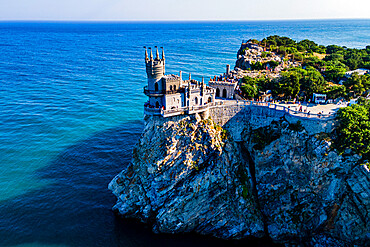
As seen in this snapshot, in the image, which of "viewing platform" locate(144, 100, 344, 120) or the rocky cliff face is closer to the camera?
the rocky cliff face

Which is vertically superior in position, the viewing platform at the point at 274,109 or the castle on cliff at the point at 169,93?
the castle on cliff at the point at 169,93

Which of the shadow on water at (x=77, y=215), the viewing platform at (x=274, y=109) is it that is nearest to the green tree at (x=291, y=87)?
the viewing platform at (x=274, y=109)

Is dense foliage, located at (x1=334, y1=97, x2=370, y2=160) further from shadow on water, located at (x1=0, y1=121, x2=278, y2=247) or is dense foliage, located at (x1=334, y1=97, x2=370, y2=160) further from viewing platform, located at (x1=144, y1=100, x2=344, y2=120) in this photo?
shadow on water, located at (x1=0, y1=121, x2=278, y2=247)

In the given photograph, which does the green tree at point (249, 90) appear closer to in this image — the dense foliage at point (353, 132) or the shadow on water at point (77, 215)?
the dense foliage at point (353, 132)

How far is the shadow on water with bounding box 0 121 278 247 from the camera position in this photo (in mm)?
48875

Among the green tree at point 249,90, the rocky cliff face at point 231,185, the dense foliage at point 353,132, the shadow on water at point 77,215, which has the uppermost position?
the green tree at point 249,90

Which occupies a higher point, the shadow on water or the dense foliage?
→ the dense foliage

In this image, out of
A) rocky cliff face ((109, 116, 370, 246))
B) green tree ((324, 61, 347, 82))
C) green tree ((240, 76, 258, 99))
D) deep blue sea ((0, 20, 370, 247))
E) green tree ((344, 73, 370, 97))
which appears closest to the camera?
rocky cliff face ((109, 116, 370, 246))

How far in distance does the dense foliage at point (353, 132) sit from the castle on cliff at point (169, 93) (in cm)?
2383

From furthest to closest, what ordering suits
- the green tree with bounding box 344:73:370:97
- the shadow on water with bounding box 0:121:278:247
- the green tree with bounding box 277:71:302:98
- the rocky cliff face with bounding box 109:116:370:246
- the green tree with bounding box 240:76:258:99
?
the green tree with bounding box 240:76:258:99
the green tree with bounding box 344:73:370:97
the green tree with bounding box 277:71:302:98
the shadow on water with bounding box 0:121:278:247
the rocky cliff face with bounding box 109:116:370:246

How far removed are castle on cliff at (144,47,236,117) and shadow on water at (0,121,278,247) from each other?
73.7 ft

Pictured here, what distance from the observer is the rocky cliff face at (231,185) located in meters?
47.7

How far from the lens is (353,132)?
45.5 m

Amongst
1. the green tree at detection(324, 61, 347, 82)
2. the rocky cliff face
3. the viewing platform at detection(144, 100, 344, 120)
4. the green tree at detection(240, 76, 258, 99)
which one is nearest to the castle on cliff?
the viewing platform at detection(144, 100, 344, 120)
